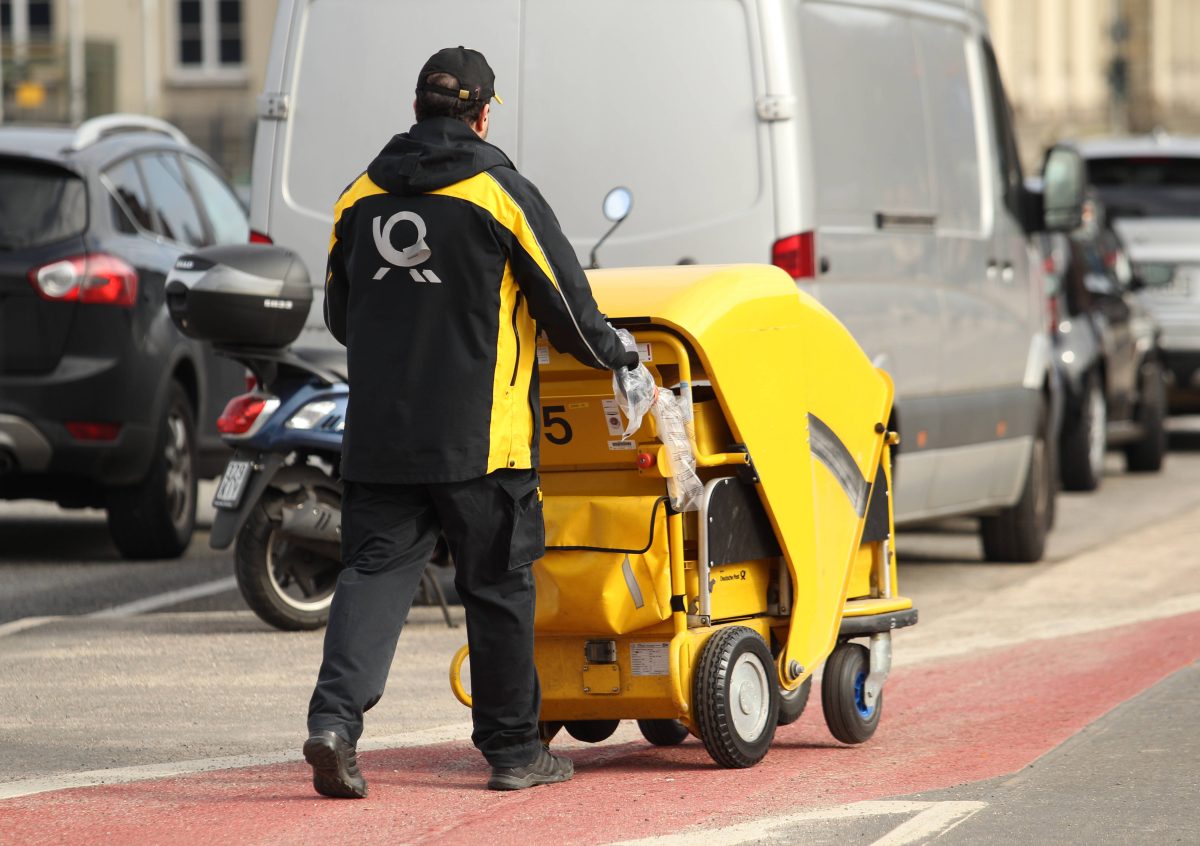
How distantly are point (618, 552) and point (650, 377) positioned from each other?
472 millimetres

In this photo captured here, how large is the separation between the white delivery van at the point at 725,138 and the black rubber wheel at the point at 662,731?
2.46m

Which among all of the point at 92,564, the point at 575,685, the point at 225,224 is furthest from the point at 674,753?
the point at 225,224

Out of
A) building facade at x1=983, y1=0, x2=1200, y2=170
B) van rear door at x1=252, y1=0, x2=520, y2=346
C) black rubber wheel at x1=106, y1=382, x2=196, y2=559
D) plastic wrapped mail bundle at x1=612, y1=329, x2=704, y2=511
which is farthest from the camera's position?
building facade at x1=983, y1=0, x2=1200, y2=170

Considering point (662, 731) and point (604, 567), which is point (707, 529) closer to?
point (604, 567)

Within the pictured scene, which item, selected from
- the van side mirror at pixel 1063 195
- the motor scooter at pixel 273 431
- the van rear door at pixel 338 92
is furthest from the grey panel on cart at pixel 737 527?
the van side mirror at pixel 1063 195

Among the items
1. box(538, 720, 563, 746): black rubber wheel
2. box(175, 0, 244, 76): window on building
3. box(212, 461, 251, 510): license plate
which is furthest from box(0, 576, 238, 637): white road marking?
box(175, 0, 244, 76): window on building

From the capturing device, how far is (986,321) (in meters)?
11.0

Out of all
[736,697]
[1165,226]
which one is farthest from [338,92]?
[1165,226]

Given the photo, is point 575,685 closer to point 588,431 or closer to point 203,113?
point 588,431

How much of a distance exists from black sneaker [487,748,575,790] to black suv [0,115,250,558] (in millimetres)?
5002

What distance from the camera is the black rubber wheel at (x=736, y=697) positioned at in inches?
252

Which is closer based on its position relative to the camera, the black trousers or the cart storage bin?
the black trousers

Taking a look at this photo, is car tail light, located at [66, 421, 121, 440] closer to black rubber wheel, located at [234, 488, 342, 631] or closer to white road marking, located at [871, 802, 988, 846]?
black rubber wheel, located at [234, 488, 342, 631]

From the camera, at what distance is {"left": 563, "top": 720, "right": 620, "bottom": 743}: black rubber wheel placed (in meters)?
7.07
